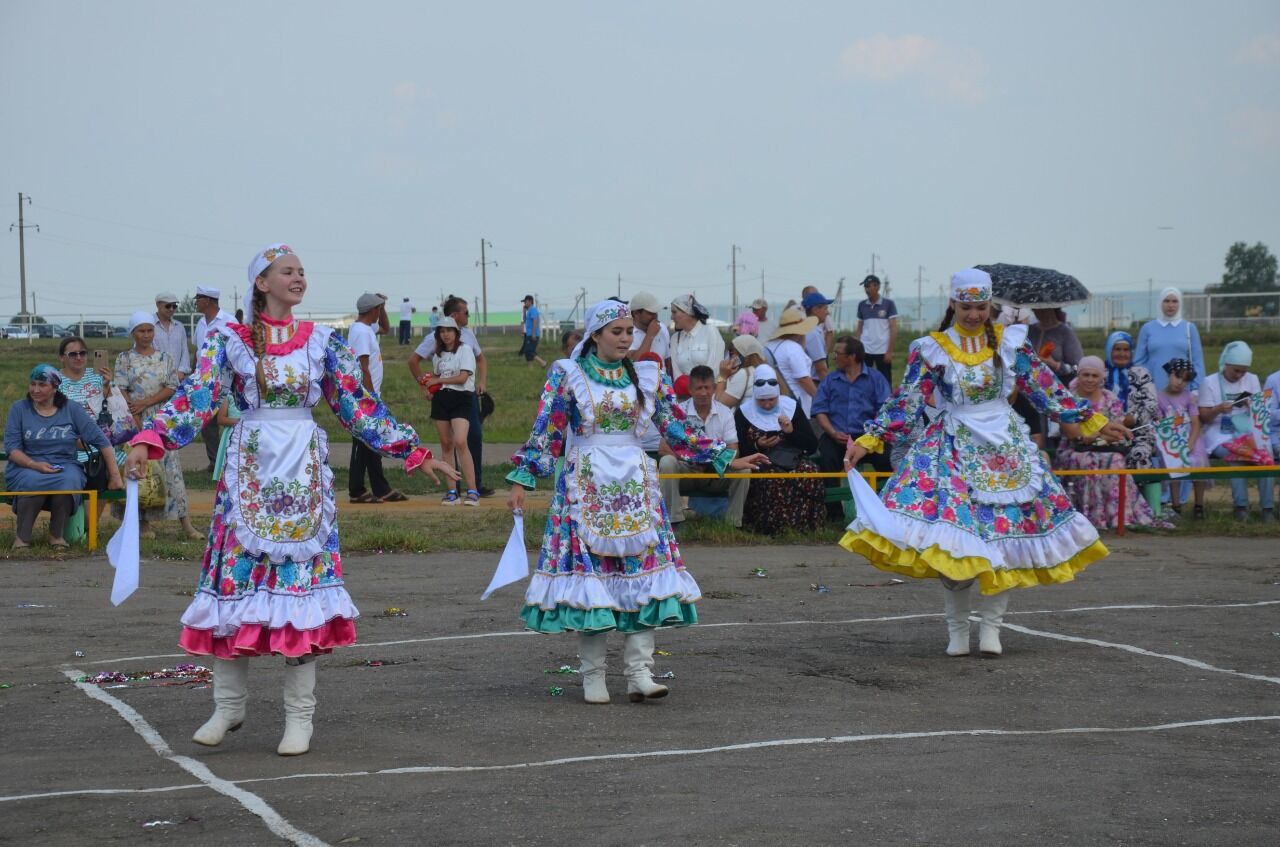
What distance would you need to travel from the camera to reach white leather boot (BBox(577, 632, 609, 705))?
27.6 ft

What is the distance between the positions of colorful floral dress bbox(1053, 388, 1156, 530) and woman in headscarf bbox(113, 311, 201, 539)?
7.94 meters

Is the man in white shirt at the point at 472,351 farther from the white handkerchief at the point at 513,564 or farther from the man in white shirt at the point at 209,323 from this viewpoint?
→ the white handkerchief at the point at 513,564

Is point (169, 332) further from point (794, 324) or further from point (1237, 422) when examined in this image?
point (1237, 422)

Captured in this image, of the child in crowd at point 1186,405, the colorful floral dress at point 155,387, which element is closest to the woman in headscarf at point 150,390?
the colorful floral dress at point 155,387

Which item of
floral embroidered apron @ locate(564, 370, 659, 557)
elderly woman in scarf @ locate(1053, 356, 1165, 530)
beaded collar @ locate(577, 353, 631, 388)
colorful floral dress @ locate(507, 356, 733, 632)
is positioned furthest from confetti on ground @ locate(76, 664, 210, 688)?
elderly woman in scarf @ locate(1053, 356, 1165, 530)

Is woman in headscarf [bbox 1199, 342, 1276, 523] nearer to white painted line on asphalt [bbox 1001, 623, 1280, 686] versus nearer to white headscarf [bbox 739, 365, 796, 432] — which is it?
white headscarf [bbox 739, 365, 796, 432]

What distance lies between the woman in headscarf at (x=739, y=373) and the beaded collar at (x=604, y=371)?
668 centimetres

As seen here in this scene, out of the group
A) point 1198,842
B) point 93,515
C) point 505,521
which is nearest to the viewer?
point 1198,842

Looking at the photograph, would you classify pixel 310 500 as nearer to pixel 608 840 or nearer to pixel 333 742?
pixel 333 742

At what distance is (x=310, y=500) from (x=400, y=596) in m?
4.58

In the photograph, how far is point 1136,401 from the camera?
16.1m

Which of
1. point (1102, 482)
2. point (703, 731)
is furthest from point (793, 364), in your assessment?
point (703, 731)

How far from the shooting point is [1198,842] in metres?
5.68

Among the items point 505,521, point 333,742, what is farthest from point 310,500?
point 505,521
